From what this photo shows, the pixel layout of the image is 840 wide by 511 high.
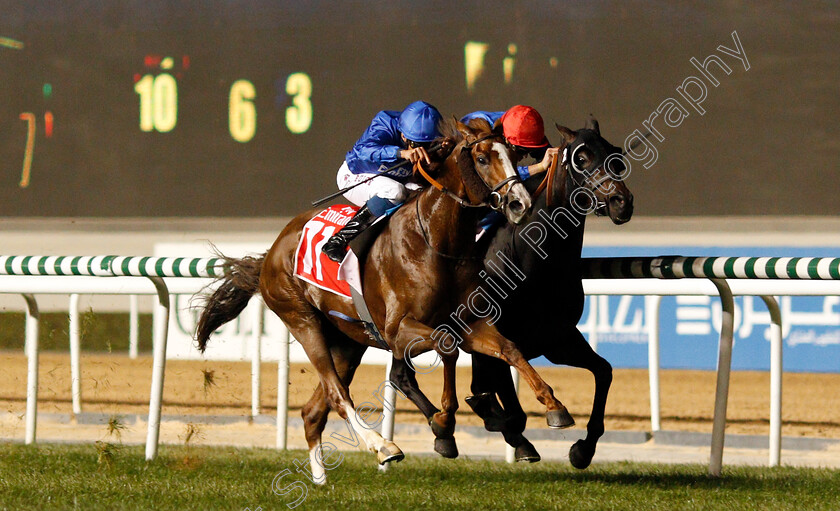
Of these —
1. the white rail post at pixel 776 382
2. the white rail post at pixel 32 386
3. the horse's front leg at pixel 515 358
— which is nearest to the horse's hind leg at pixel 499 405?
the horse's front leg at pixel 515 358

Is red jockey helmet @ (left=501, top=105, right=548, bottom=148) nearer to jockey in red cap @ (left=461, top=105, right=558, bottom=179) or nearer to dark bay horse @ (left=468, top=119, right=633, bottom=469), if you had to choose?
jockey in red cap @ (left=461, top=105, right=558, bottom=179)

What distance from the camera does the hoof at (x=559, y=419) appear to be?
130 inches

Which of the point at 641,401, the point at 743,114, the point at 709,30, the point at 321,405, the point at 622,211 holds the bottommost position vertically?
the point at 641,401

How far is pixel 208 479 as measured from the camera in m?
4.11

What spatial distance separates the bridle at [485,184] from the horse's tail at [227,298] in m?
1.32

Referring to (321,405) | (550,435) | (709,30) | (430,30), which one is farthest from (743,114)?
(321,405)

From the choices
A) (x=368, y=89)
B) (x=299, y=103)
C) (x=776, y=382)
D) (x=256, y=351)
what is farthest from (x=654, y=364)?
(x=299, y=103)

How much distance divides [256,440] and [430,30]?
701cm

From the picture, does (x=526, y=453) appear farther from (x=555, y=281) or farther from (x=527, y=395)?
(x=527, y=395)

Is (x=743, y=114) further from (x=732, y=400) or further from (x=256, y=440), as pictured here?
(x=256, y=440)

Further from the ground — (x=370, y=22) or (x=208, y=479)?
(x=370, y=22)

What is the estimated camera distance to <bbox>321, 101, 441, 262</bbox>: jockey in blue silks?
4080 mm

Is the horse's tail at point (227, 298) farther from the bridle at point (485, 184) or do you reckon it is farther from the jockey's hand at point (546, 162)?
the jockey's hand at point (546, 162)

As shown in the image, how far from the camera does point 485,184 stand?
3652mm
